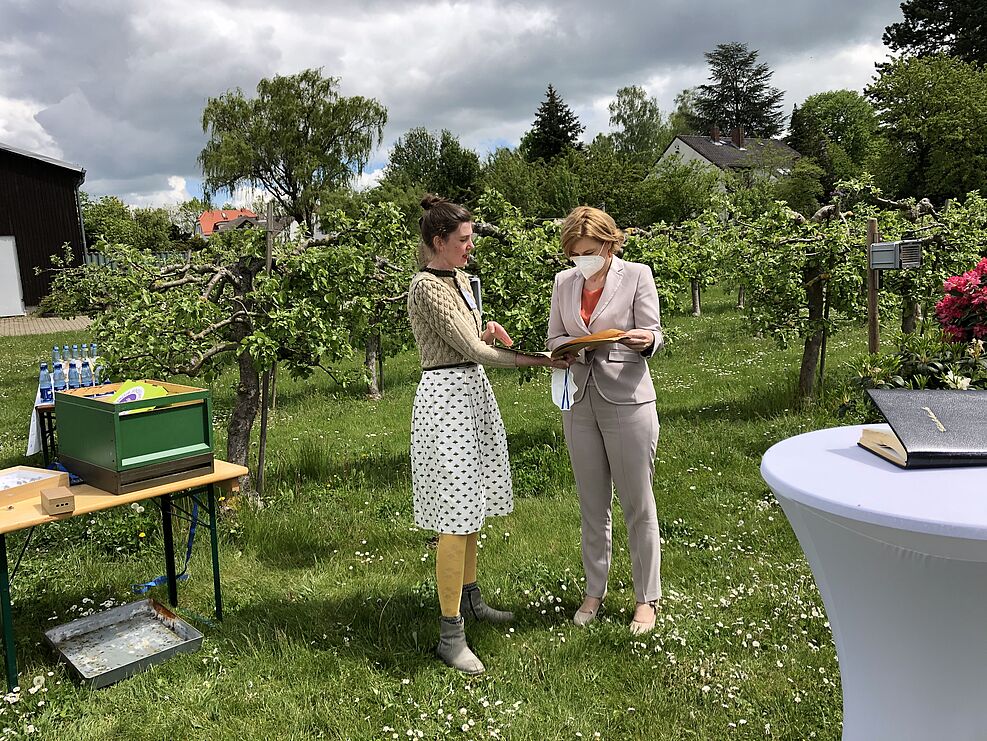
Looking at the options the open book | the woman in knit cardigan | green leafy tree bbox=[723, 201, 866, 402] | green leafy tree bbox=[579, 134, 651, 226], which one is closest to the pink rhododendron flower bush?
the open book

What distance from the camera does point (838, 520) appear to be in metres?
1.87

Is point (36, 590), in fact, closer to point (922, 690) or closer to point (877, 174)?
point (922, 690)

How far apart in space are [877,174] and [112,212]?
48851 millimetres

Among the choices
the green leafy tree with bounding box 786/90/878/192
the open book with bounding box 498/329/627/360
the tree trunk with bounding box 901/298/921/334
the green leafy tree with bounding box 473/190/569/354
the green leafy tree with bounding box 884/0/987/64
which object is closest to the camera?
the open book with bounding box 498/329/627/360

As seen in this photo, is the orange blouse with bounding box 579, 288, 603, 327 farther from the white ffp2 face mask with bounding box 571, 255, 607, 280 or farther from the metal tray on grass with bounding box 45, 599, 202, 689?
the metal tray on grass with bounding box 45, 599, 202, 689

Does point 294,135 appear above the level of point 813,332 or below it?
above

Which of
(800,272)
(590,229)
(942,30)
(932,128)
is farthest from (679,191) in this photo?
(942,30)

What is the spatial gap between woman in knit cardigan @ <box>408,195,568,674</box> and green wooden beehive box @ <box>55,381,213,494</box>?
114cm

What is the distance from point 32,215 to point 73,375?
2539 centimetres

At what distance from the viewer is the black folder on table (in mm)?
1952

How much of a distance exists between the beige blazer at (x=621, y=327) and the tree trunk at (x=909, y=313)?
6.86 m

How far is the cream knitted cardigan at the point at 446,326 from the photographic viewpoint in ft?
11.6

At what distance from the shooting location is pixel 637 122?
201ft

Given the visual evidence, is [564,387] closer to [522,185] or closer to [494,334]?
[494,334]
